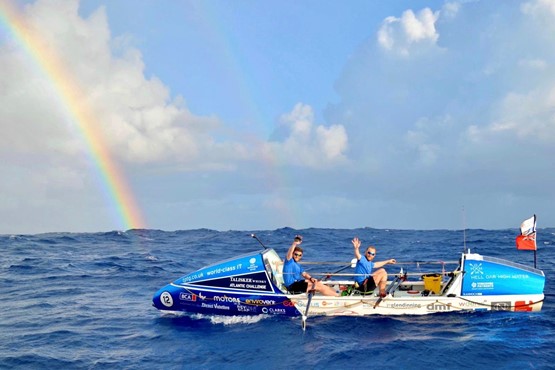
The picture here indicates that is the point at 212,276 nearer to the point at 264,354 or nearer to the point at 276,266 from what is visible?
the point at 276,266

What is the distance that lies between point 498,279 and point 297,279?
20.4 feet

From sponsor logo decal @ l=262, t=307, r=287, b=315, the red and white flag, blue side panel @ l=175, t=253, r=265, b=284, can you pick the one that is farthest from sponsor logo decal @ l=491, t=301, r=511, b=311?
blue side panel @ l=175, t=253, r=265, b=284

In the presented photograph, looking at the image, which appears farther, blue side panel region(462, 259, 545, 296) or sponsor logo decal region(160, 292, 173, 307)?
sponsor logo decal region(160, 292, 173, 307)

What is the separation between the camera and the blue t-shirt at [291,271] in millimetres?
15117

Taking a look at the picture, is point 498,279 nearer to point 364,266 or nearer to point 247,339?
point 364,266

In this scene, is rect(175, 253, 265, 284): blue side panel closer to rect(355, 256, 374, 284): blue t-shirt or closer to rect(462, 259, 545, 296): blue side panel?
rect(355, 256, 374, 284): blue t-shirt

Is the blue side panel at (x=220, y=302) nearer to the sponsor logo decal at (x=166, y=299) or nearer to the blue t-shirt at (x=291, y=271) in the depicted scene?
the sponsor logo decal at (x=166, y=299)

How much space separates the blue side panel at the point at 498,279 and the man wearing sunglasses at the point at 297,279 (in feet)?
13.7

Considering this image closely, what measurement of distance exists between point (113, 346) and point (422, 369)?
822 cm

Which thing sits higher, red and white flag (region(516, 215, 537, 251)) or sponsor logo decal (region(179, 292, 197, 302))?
red and white flag (region(516, 215, 537, 251))

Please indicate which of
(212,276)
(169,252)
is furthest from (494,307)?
(169,252)

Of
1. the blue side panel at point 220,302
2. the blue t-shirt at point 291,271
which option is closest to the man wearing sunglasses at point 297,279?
the blue t-shirt at point 291,271

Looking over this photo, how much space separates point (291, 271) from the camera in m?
15.2

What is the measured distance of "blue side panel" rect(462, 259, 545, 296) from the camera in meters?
14.6
